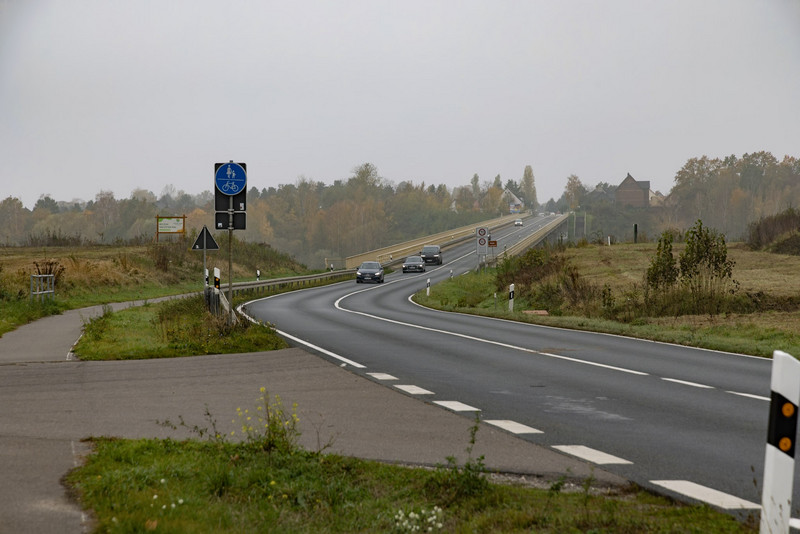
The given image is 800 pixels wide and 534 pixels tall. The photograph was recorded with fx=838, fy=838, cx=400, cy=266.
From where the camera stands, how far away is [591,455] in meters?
7.24

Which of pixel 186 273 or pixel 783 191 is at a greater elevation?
pixel 783 191

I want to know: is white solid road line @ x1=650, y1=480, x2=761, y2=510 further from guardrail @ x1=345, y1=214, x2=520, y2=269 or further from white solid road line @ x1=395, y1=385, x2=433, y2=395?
guardrail @ x1=345, y1=214, x2=520, y2=269

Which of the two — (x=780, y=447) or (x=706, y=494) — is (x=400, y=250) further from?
(x=780, y=447)

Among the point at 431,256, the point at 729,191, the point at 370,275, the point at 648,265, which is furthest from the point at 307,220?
the point at 648,265

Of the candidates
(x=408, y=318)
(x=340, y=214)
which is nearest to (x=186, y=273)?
(x=408, y=318)

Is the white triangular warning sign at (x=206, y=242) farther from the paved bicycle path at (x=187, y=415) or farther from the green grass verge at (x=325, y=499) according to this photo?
the green grass verge at (x=325, y=499)

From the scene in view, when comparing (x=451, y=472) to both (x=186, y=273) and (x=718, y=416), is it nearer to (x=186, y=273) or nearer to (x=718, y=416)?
(x=718, y=416)

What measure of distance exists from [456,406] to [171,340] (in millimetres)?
8485

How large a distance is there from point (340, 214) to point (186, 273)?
122 m

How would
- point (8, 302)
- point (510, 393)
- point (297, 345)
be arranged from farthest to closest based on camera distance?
point (8, 302), point (297, 345), point (510, 393)

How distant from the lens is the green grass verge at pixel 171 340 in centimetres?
1515

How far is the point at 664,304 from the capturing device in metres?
24.8

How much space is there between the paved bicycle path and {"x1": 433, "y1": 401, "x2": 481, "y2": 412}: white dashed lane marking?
8.7 inches

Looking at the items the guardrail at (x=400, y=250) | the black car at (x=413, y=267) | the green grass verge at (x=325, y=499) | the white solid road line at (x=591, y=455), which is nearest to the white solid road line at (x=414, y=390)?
the white solid road line at (x=591, y=455)
